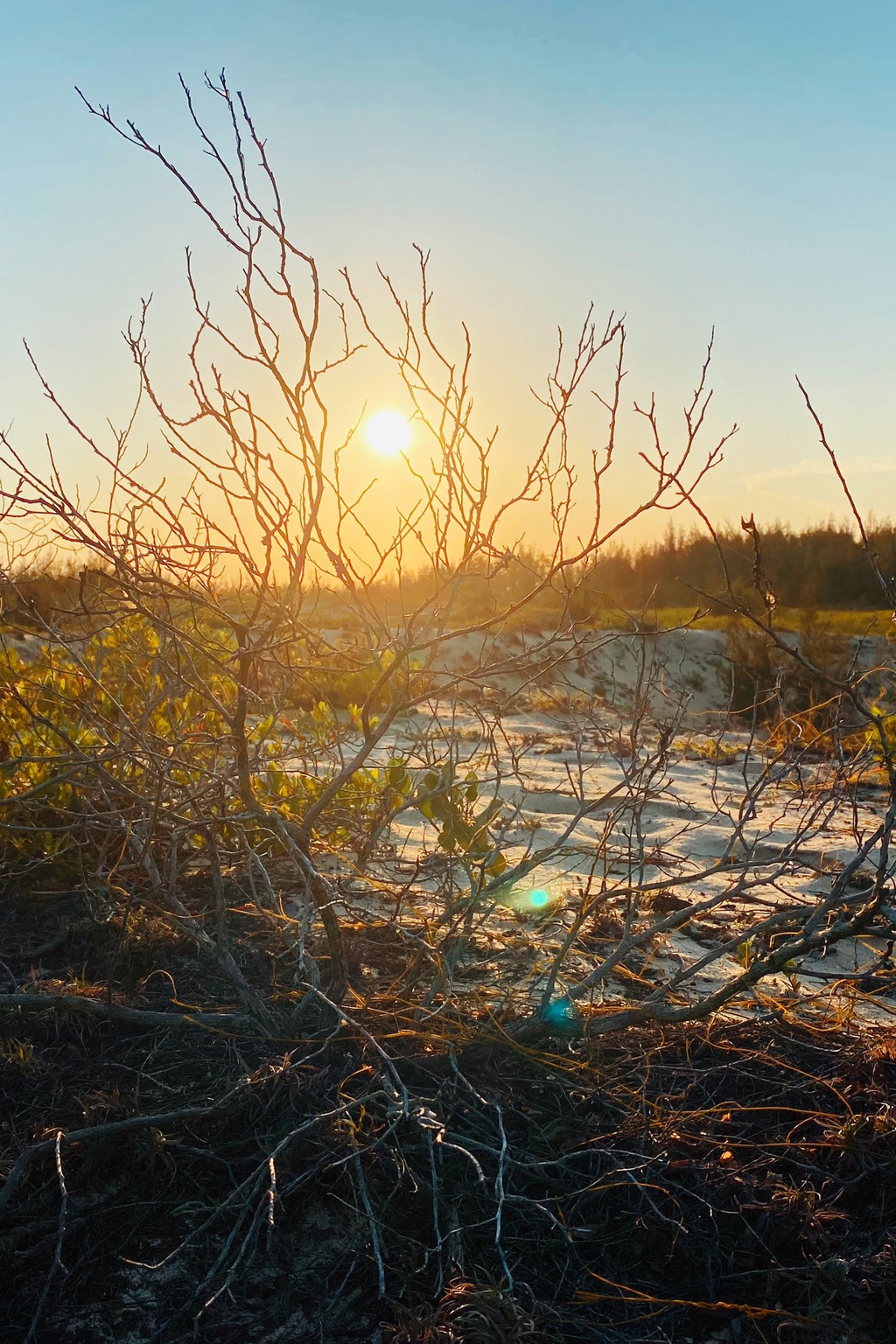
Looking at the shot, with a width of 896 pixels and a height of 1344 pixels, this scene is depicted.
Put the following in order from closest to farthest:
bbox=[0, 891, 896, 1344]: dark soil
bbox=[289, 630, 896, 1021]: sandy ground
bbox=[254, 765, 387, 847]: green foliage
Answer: bbox=[0, 891, 896, 1344]: dark soil
bbox=[289, 630, 896, 1021]: sandy ground
bbox=[254, 765, 387, 847]: green foliage

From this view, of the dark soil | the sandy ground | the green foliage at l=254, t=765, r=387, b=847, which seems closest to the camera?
the dark soil

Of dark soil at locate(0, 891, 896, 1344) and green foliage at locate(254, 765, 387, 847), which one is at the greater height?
green foliage at locate(254, 765, 387, 847)

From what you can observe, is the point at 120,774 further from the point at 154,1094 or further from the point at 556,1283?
the point at 556,1283

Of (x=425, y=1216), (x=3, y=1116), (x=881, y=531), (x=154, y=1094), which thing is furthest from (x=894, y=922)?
(x=881, y=531)

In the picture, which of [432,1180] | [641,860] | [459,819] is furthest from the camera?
[459,819]

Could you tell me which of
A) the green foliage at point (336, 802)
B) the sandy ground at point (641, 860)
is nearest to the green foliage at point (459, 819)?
the sandy ground at point (641, 860)

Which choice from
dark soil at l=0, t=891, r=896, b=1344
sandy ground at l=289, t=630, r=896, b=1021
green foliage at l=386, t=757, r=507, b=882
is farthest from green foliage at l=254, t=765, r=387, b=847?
dark soil at l=0, t=891, r=896, b=1344

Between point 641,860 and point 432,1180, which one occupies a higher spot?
point 641,860

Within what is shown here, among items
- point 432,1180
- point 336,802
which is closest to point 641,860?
point 432,1180

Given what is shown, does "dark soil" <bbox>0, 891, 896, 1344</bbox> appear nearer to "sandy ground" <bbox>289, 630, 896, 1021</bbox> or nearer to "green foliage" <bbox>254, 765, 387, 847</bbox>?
"sandy ground" <bbox>289, 630, 896, 1021</bbox>

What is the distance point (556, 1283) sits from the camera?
162 cm

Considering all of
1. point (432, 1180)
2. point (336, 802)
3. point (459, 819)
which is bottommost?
point (432, 1180)

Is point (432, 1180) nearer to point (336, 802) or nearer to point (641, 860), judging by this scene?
point (641, 860)

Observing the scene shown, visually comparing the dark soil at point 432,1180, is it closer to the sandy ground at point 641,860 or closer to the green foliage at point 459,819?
the sandy ground at point 641,860
